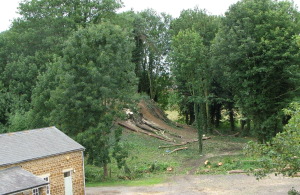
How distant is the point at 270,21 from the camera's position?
32.5 metres

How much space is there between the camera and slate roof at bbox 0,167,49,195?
633 inches

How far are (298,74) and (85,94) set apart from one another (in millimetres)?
18007

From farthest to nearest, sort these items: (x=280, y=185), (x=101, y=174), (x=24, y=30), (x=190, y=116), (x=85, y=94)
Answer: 1. (x=190, y=116)
2. (x=24, y=30)
3. (x=101, y=174)
4. (x=85, y=94)
5. (x=280, y=185)

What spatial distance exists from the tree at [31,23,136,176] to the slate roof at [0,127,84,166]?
4014mm

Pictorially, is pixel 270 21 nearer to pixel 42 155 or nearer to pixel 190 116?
pixel 42 155

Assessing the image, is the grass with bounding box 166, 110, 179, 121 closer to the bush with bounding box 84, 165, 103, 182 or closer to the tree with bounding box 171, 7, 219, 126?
the tree with bounding box 171, 7, 219, 126

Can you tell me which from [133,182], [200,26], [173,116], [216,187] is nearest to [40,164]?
[133,182]

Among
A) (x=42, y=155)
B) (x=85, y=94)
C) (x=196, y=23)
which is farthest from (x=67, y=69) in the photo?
(x=196, y=23)

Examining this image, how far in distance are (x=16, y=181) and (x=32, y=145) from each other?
3481 millimetres

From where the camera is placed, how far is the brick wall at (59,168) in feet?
63.4

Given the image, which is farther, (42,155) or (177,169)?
(177,169)

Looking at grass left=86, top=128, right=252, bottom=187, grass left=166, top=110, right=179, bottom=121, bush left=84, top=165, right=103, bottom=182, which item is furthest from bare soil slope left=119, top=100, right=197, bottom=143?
bush left=84, top=165, right=103, bottom=182

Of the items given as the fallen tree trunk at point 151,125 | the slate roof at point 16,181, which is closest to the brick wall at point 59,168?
the slate roof at point 16,181

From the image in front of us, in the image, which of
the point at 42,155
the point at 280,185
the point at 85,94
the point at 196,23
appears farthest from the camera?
the point at 196,23
